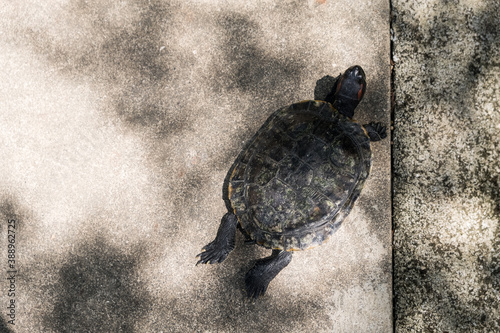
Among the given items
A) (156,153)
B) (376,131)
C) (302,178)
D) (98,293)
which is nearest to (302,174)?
(302,178)

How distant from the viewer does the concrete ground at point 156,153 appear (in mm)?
2154

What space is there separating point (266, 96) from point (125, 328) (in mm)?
1786

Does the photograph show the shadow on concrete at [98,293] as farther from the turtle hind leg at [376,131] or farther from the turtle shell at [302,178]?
the turtle hind leg at [376,131]

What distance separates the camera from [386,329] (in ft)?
6.97

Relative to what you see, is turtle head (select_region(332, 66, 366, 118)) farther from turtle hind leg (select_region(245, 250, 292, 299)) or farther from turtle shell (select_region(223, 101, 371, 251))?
turtle hind leg (select_region(245, 250, 292, 299))

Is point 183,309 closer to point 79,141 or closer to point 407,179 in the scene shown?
point 79,141

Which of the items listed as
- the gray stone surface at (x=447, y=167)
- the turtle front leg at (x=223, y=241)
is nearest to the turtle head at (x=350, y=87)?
the gray stone surface at (x=447, y=167)

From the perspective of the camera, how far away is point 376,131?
2.07 meters

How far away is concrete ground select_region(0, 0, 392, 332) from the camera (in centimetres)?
215

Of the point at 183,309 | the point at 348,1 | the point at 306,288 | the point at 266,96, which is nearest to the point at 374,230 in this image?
the point at 306,288

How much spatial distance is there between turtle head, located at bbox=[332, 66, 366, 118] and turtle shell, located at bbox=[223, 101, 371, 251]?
0.42ft

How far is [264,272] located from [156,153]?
1.04 meters

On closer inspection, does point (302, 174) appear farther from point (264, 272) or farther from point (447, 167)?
point (447, 167)

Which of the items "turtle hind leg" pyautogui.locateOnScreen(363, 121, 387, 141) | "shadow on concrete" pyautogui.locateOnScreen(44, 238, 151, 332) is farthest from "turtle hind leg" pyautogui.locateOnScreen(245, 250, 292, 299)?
"turtle hind leg" pyautogui.locateOnScreen(363, 121, 387, 141)
